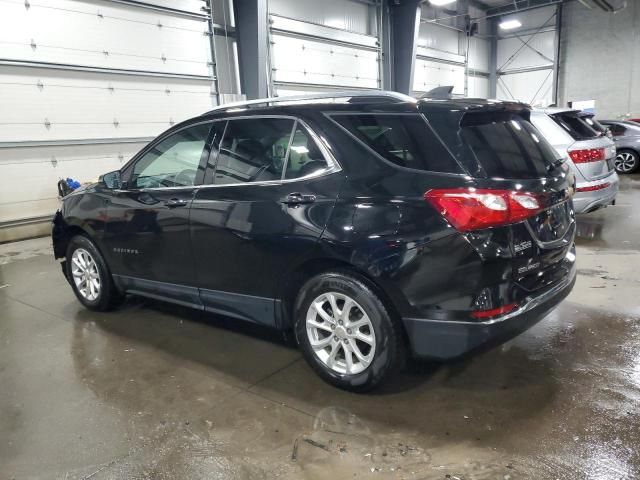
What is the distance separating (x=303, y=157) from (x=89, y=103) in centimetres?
755

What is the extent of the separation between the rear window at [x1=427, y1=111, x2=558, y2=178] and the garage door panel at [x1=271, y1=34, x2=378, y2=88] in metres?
9.84

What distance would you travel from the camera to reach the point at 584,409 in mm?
2529

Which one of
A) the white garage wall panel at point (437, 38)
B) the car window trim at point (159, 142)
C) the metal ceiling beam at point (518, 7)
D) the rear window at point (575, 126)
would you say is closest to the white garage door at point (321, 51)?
the white garage wall panel at point (437, 38)

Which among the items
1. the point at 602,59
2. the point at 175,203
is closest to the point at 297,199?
the point at 175,203

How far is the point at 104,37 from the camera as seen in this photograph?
29.6ft

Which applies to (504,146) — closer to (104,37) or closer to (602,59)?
(104,37)

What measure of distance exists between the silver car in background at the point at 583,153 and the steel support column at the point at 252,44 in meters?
6.60

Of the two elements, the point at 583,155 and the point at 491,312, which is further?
the point at 583,155

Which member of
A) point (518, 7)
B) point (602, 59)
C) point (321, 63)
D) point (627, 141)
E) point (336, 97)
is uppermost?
point (518, 7)

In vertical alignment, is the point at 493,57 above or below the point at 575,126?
above

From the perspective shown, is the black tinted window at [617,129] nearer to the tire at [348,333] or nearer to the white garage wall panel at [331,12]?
the white garage wall panel at [331,12]

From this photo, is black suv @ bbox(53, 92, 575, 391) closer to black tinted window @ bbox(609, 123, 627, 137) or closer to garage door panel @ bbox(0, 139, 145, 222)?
garage door panel @ bbox(0, 139, 145, 222)

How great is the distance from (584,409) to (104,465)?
92.8 inches

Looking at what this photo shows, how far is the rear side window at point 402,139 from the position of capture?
245cm
